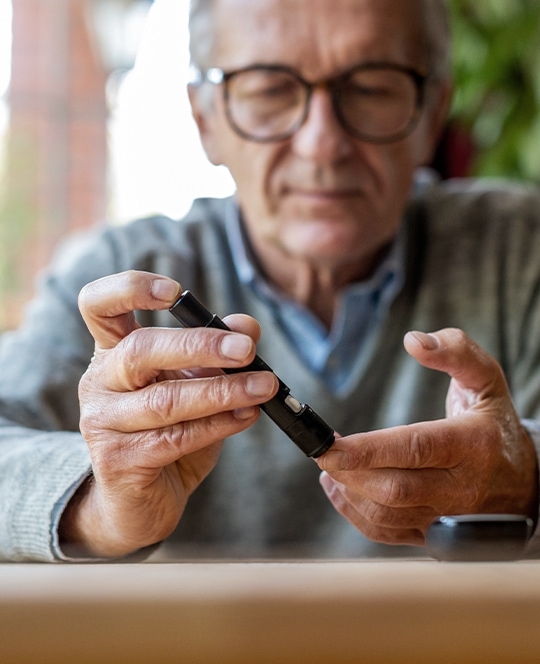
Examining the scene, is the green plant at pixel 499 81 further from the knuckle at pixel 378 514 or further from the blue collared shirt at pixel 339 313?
the knuckle at pixel 378 514

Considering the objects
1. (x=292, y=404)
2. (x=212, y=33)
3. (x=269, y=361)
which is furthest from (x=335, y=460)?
(x=212, y=33)

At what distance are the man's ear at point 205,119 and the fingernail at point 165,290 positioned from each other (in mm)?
548

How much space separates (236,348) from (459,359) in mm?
158

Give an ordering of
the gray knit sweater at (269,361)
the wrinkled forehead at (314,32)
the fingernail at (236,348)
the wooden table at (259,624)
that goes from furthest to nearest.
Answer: the wrinkled forehead at (314,32), the gray knit sweater at (269,361), the fingernail at (236,348), the wooden table at (259,624)

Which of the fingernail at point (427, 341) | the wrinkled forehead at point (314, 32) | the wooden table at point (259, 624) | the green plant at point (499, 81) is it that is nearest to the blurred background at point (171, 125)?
the green plant at point (499, 81)

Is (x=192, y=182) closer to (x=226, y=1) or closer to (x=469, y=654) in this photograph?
(x=226, y=1)

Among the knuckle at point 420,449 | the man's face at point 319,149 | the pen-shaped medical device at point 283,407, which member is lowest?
the knuckle at point 420,449

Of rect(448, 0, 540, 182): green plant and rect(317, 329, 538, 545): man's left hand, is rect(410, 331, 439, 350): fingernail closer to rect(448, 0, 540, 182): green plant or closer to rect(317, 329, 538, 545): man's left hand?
rect(317, 329, 538, 545): man's left hand

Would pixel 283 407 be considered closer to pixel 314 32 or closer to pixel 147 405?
pixel 147 405

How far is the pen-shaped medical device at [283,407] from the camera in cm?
42

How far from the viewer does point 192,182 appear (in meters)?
1.04

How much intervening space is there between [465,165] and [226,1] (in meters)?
0.96

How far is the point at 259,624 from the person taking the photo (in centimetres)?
19

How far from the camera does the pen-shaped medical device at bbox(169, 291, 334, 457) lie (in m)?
0.42
